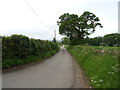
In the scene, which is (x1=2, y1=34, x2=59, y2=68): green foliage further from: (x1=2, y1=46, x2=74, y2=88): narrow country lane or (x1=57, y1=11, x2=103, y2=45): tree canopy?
(x1=57, y1=11, x2=103, y2=45): tree canopy

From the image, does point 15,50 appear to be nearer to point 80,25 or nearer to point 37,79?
point 37,79

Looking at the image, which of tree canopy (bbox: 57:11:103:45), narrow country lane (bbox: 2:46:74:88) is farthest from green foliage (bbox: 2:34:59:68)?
tree canopy (bbox: 57:11:103:45)

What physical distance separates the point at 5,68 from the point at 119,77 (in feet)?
26.6

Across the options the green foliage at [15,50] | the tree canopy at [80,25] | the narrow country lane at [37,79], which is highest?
the tree canopy at [80,25]

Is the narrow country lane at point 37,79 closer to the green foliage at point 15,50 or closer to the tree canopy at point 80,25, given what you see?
the green foliage at point 15,50

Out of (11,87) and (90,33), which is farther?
(90,33)

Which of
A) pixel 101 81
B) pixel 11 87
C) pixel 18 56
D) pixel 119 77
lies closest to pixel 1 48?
pixel 18 56

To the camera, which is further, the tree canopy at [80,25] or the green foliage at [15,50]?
the tree canopy at [80,25]

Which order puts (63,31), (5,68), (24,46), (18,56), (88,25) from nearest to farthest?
(5,68), (18,56), (24,46), (88,25), (63,31)

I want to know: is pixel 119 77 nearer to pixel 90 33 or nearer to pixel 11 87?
pixel 11 87

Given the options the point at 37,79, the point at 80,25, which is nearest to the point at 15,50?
the point at 37,79

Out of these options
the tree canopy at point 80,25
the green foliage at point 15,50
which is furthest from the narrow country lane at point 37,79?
the tree canopy at point 80,25

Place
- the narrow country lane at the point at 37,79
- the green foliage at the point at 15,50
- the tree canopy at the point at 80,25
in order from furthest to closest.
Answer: the tree canopy at the point at 80,25, the green foliage at the point at 15,50, the narrow country lane at the point at 37,79

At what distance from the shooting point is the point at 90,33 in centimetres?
4975
